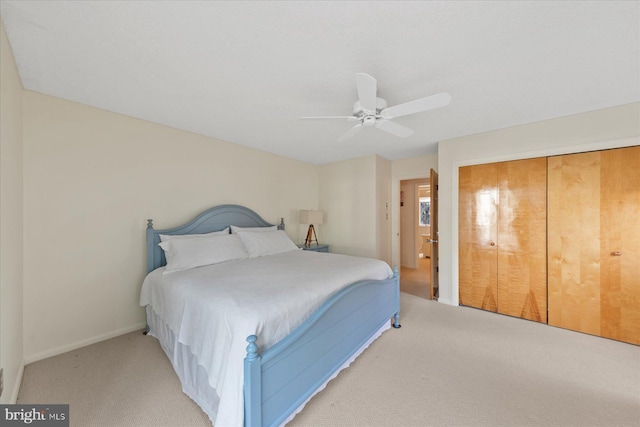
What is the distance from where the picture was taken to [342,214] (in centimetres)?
464

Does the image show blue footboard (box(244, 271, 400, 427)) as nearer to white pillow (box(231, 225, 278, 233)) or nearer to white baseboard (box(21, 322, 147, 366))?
white pillow (box(231, 225, 278, 233))

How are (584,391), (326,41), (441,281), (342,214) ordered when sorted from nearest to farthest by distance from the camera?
(326,41), (584,391), (441,281), (342,214)

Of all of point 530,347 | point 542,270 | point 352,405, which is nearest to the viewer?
point 352,405

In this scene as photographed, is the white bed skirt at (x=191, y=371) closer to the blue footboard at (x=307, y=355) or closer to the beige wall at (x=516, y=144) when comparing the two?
the blue footboard at (x=307, y=355)

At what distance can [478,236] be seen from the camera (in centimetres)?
319

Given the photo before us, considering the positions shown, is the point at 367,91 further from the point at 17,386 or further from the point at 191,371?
the point at 17,386

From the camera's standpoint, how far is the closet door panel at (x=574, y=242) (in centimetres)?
250

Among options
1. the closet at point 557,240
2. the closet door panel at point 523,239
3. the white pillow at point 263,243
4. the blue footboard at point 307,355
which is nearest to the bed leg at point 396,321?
the blue footboard at point 307,355

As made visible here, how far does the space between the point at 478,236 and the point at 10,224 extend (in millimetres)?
4513

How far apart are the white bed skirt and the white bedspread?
0.39 ft

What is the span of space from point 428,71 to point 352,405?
2.47 m

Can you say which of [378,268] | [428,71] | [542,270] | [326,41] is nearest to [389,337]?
[378,268]

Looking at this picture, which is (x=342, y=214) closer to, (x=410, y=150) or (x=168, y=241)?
(x=410, y=150)

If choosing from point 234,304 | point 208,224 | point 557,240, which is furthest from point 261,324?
point 557,240
